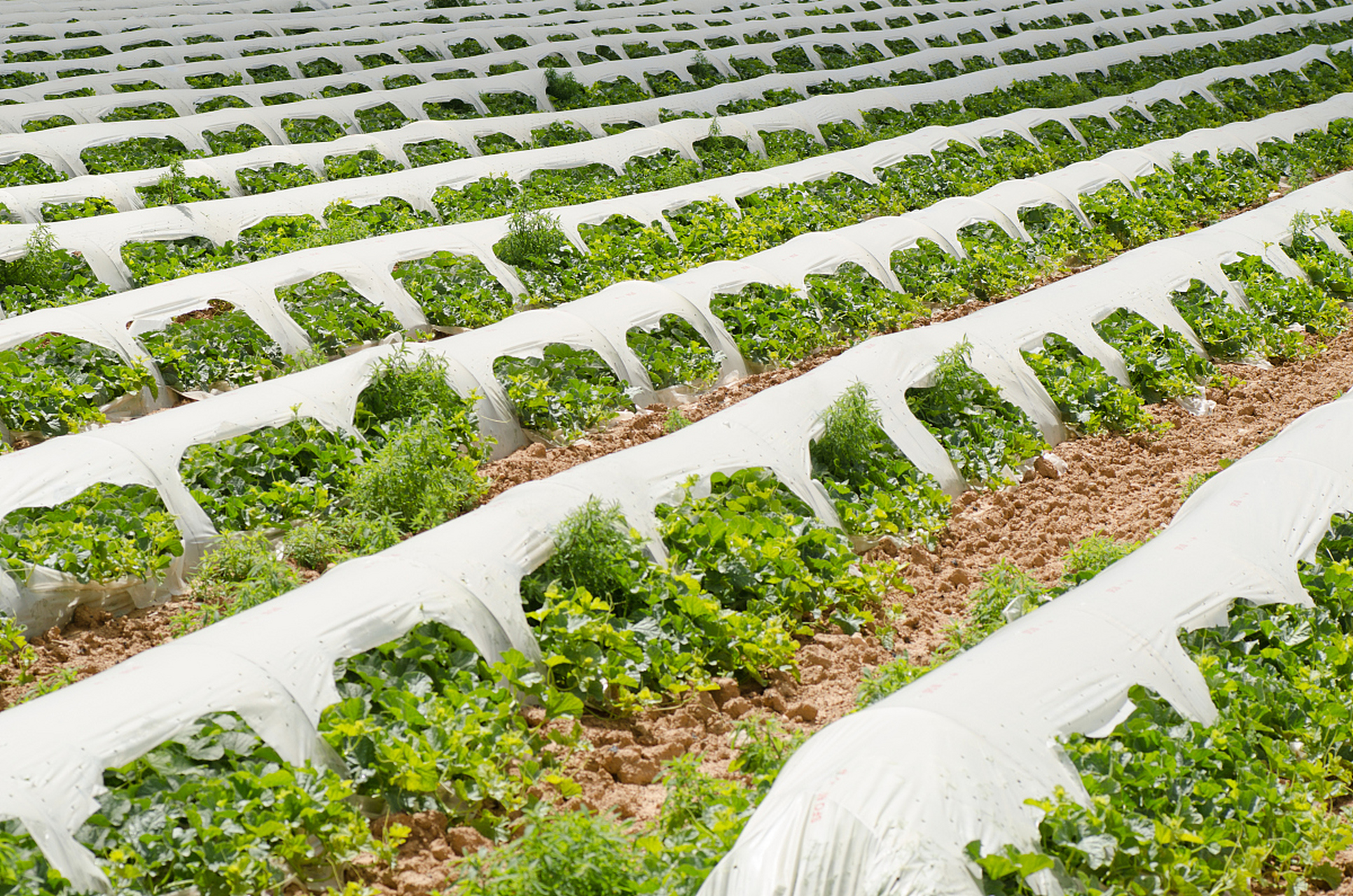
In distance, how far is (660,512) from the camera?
229 inches

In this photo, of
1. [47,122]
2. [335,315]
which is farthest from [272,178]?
[335,315]

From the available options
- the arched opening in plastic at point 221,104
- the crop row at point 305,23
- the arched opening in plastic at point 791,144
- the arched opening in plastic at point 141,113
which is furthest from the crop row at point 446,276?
the crop row at point 305,23

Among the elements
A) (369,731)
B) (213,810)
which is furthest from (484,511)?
(213,810)

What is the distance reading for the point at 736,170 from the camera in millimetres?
13086

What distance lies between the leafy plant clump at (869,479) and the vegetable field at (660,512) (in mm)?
27

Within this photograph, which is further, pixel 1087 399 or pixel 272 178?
pixel 272 178

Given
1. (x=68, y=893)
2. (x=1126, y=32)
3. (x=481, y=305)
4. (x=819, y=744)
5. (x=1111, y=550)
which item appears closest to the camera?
(x=68, y=893)

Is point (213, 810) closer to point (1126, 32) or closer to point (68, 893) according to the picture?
point (68, 893)

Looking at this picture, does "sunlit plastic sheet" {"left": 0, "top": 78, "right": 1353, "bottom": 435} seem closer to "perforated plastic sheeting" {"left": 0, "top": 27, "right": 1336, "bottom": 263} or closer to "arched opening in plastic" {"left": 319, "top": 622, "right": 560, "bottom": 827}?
"perforated plastic sheeting" {"left": 0, "top": 27, "right": 1336, "bottom": 263}

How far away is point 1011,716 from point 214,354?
21.0 ft

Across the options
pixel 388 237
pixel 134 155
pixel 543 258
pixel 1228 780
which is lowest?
pixel 1228 780

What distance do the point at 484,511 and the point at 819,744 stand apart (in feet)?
7.45

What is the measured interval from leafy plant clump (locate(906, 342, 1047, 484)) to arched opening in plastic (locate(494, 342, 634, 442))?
2.06 m

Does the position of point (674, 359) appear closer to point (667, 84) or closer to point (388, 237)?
point (388, 237)
